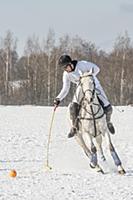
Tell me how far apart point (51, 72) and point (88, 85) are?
55910 millimetres

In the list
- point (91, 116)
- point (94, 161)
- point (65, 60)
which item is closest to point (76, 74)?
point (65, 60)

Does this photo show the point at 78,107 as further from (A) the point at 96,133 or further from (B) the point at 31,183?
(B) the point at 31,183

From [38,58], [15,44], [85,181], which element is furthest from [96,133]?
[15,44]

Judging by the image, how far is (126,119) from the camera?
2933 cm

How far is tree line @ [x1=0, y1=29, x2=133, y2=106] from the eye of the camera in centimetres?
6234

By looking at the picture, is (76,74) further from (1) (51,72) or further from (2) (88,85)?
(1) (51,72)

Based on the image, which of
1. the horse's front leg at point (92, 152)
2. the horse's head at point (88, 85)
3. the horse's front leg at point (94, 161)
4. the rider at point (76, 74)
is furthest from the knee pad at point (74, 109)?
the horse's front leg at point (94, 161)

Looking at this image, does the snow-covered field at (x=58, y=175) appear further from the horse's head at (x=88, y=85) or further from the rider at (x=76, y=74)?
the horse's head at (x=88, y=85)

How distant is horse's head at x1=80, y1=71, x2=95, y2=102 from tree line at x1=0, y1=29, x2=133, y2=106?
46.6 meters

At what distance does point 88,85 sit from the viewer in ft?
33.1

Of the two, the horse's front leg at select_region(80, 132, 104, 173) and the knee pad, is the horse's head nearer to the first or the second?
the knee pad

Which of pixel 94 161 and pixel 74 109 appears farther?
pixel 74 109

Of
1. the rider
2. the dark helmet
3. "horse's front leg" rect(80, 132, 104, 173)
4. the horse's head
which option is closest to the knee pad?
the rider

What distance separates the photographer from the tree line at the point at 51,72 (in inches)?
2454
